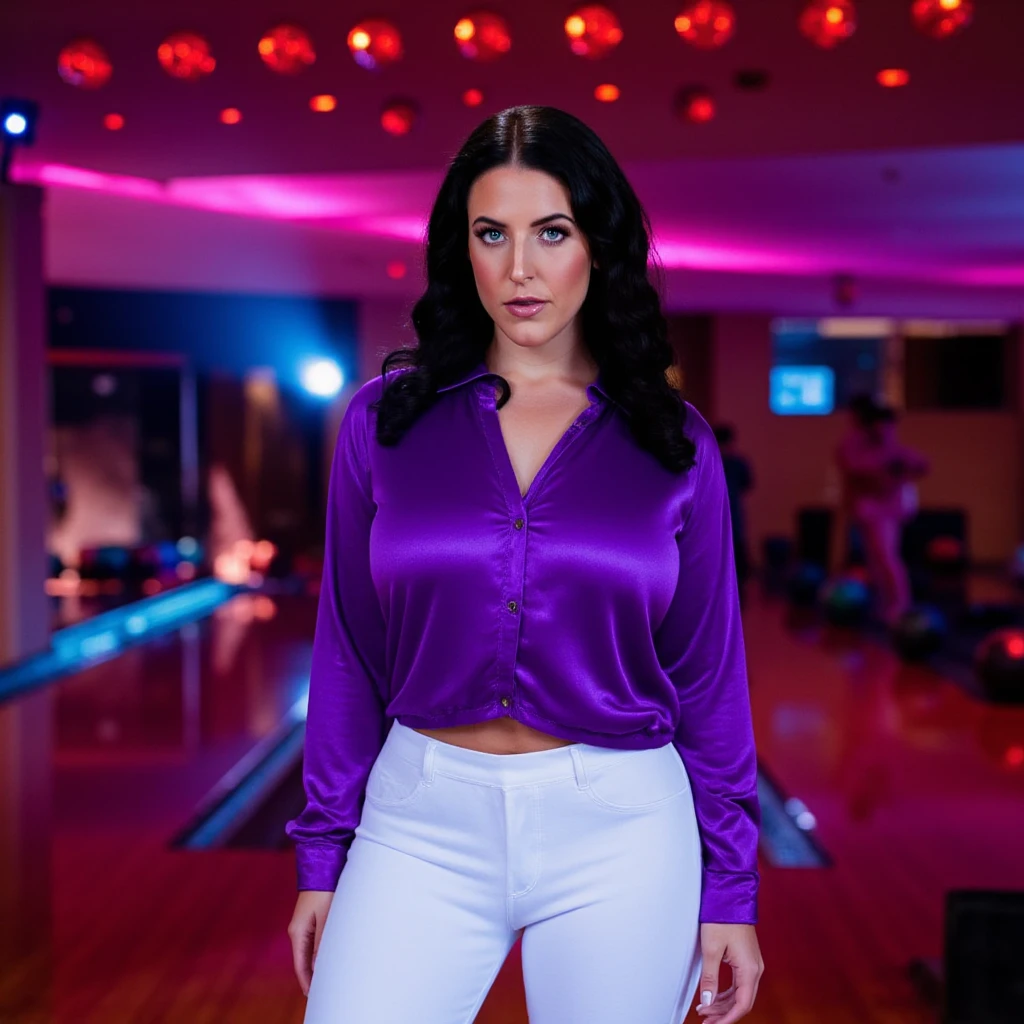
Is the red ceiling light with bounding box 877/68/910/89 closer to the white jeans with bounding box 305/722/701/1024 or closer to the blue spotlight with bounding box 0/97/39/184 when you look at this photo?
the blue spotlight with bounding box 0/97/39/184

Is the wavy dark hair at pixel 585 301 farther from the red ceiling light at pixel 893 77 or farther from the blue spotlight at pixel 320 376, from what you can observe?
the blue spotlight at pixel 320 376

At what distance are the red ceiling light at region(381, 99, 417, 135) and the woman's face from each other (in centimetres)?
407

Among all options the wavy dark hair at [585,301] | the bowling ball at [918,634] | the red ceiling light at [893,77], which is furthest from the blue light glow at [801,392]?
the wavy dark hair at [585,301]

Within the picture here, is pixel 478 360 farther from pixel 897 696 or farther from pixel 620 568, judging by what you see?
pixel 897 696

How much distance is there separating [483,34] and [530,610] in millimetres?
3543

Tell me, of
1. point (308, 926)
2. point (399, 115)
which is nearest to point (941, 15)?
point (399, 115)

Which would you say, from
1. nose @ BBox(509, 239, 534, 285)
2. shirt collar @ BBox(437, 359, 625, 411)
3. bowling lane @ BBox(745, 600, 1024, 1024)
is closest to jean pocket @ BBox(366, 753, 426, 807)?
shirt collar @ BBox(437, 359, 625, 411)

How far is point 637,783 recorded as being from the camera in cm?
132

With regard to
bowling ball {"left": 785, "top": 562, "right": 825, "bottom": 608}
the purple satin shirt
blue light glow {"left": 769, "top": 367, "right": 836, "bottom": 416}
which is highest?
blue light glow {"left": 769, "top": 367, "right": 836, "bottom": 416}

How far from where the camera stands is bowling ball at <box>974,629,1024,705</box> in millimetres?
6113

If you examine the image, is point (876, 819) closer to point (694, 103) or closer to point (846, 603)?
point (694, 103)

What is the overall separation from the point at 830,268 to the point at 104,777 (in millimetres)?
7737

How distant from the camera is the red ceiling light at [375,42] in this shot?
4.52 meters

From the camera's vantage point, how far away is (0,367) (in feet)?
21.7
